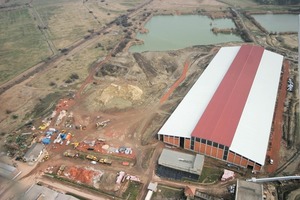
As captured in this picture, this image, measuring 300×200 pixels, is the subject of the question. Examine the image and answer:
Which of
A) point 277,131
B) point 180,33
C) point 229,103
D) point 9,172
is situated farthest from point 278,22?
point 9,172

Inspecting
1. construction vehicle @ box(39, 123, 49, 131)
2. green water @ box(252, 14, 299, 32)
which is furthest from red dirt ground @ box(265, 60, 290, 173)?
construction vehicle @ box(39, 123, 49, 131)

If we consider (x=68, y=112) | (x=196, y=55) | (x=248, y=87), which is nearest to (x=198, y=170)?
(x=248, y=87)

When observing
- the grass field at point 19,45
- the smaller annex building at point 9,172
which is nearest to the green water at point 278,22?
the grass field at point 19,45

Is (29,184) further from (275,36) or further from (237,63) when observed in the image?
(275,36)

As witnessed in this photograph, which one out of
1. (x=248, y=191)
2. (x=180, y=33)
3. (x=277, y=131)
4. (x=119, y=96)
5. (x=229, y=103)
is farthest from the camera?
(x=180, y=33)

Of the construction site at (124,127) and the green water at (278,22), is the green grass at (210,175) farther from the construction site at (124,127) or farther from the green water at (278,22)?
the green water at (278,22)

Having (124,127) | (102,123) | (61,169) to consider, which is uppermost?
(124,127)

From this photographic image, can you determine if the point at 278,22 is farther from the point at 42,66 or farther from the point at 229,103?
the point at 42,66
